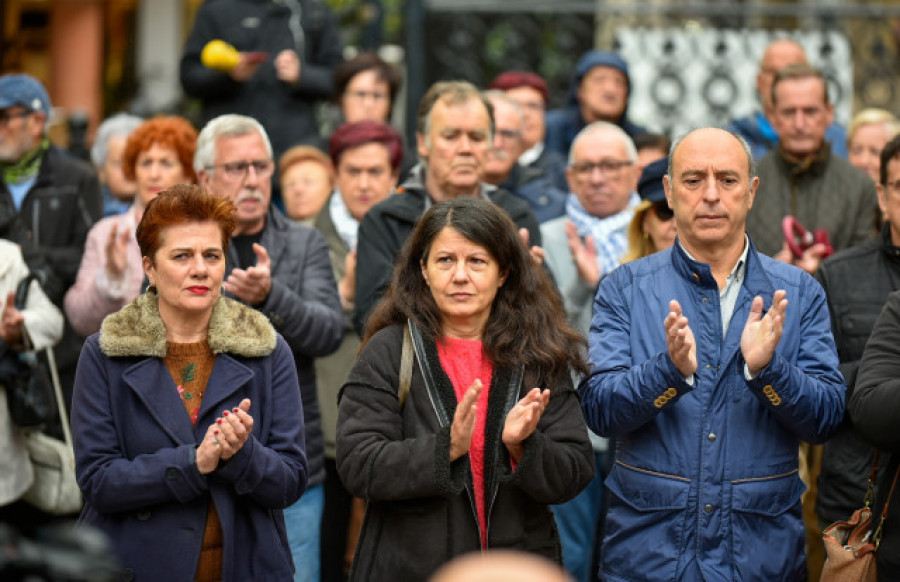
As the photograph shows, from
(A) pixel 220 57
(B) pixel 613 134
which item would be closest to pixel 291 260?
(B) pixel 613 134

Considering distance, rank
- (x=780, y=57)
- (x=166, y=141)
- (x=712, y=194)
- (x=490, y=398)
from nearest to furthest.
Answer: (x=490, y=398), (x=712, y=194), (x=166, y=141), (x=780, y=57)

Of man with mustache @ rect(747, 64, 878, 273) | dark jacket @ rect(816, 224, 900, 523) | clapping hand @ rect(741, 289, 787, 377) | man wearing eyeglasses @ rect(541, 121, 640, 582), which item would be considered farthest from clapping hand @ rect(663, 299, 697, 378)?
man with mustache @ rect(747, 64, 878, 273)

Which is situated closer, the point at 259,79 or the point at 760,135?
the point at 760,135

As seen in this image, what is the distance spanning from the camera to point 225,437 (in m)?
4.95

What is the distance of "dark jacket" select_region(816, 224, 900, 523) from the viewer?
6.18 m

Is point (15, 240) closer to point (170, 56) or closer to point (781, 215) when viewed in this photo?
point (781, 215)

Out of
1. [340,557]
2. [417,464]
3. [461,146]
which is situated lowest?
[340,557]

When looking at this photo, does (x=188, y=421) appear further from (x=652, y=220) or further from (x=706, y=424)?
(x=652, y=220)

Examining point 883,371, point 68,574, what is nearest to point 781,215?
point 883,371

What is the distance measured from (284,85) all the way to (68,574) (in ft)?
22.7

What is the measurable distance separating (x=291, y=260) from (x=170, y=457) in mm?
1785

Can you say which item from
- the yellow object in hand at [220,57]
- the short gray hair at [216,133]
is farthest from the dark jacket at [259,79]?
the short gray hair at [216,133]

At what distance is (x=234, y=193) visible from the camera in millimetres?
6680

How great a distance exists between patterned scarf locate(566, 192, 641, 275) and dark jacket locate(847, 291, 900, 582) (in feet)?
7.59
